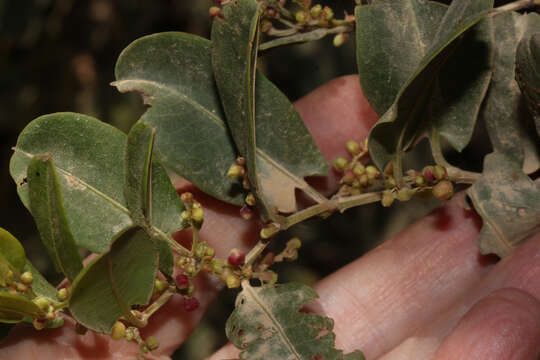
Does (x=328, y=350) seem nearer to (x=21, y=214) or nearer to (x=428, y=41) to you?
(x=428, y=41)

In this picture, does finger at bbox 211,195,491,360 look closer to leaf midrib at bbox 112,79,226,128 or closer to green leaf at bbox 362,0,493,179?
green leaf at bbox 362,0,493,179

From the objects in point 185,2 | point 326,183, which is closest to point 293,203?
point 326,183

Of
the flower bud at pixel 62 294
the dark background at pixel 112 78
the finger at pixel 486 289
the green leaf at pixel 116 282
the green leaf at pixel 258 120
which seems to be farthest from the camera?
the dark background at pixel 112 78

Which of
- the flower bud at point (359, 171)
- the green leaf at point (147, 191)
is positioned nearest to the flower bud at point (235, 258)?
the green leaf at point (147, 191)

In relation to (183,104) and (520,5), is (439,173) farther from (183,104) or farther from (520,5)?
(183,104)

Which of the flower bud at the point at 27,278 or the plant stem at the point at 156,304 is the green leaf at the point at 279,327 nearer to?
the plant stem at the point at 156,304

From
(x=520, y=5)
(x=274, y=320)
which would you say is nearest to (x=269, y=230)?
(x=274, y=320)
